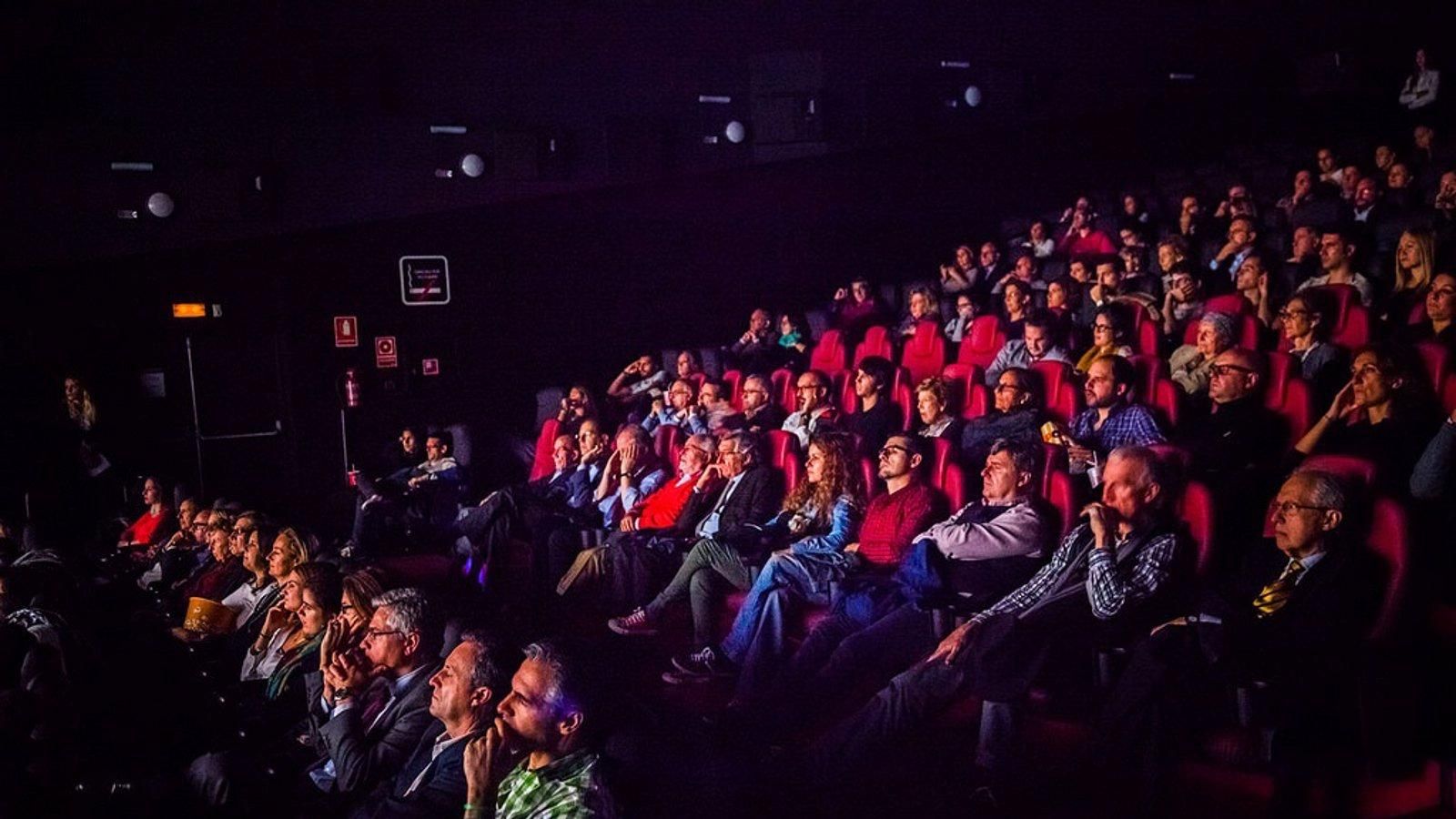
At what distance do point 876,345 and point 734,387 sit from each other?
2.28 feet

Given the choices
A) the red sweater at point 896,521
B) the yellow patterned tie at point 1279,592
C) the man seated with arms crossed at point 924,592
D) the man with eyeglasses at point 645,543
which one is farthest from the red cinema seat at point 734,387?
the yellow patterned tie at point 1279,592

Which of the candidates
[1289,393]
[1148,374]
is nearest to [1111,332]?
[1148,374]

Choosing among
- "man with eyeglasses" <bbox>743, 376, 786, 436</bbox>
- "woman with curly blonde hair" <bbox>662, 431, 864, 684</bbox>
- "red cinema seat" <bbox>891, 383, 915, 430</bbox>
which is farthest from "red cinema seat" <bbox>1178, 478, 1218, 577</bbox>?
"man with eyeglasses" <bbox>743, 376, 786, 436</bbox>

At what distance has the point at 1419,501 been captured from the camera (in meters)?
2.12

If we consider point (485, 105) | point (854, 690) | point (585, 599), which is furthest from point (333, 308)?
point (854, 690)

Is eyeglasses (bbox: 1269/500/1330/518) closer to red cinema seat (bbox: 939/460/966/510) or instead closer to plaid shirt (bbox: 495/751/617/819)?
red cinema seat (bbox: 939/460/966/510)

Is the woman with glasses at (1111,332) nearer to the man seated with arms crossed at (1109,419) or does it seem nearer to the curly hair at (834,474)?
the man seated with arms crossed at (1109,419)

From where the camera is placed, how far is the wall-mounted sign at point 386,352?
562 centimetres

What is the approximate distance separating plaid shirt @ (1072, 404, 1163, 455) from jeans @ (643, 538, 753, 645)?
3.28ft

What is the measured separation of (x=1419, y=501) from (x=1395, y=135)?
188 inches

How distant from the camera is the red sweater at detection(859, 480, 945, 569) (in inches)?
104

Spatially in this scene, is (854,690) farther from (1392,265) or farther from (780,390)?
(1392,265)

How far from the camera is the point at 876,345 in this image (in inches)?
191

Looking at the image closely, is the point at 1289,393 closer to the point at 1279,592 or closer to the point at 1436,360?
the point at 1436,360
